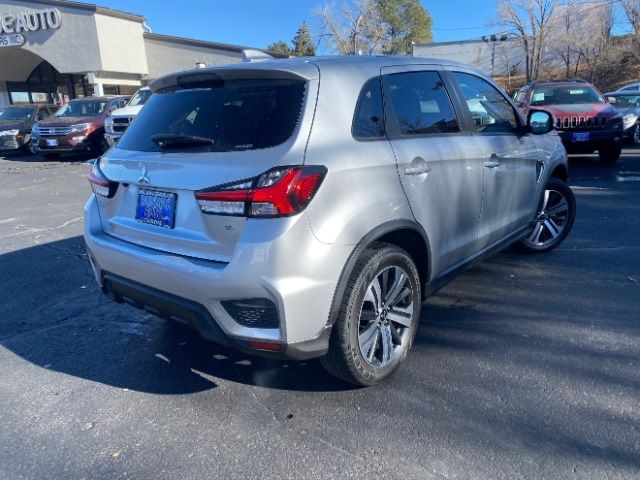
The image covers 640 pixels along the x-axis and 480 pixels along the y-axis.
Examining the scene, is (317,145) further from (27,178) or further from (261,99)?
(27,178)

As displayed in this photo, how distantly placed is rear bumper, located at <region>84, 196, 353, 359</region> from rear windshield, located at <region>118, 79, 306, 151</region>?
504 mm

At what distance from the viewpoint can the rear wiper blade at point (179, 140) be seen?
264 centimetres

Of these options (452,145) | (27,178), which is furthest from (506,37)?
(452,145)

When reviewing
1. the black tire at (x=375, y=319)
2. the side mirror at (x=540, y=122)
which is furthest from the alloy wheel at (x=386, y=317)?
the side mirror at (x=540, y=122)

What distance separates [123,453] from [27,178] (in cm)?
1133

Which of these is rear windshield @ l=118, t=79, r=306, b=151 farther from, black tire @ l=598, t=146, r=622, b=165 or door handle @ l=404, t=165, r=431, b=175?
black tire @ l=598, t=146, r=622, b=165

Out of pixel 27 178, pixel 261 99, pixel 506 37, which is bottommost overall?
pixel 27 178

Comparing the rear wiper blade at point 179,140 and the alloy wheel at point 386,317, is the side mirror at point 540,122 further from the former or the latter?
the rear wiper blade at point 179,140

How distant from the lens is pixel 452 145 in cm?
332

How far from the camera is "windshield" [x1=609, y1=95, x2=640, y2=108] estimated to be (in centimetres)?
1361

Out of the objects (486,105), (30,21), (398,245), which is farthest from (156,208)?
(30,21)

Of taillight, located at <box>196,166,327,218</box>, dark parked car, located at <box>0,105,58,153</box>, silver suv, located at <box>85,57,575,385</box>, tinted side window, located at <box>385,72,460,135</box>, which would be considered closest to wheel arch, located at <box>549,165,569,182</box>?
silver suv, located at <box>85,57,575,385</box>

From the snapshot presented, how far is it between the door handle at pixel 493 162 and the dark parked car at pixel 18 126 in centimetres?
1604

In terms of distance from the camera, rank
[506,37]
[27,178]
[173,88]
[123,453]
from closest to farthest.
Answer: [123,453], [173,88], [27,178], [506,37]
